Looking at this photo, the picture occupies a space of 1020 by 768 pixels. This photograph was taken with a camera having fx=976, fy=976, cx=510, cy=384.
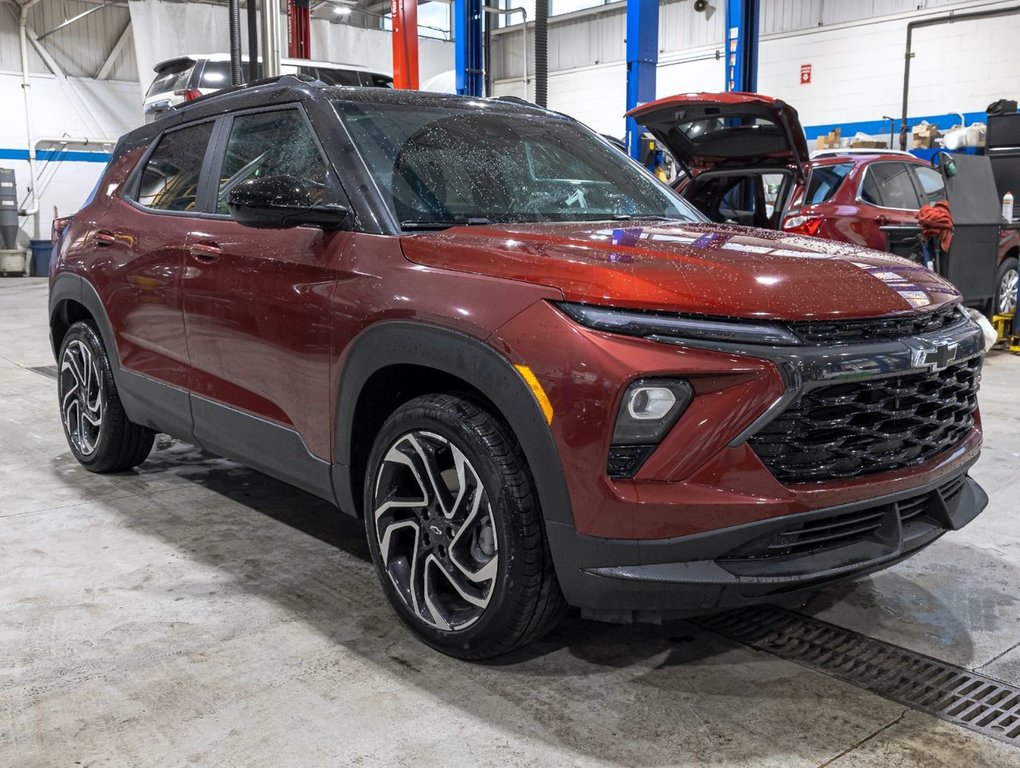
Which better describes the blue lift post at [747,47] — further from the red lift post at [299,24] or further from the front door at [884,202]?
the red lift post at [299,24]

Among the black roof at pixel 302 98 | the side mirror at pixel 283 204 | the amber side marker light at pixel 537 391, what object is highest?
the black roof at pixel 302 98

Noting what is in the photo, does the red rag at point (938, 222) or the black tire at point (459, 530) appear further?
the red rag at point (938, 222)

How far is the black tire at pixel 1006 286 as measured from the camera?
27.6ft

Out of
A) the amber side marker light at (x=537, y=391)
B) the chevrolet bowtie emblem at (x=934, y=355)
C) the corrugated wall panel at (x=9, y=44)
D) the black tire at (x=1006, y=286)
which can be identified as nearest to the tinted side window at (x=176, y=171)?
the amber side marker light at (x=537, y=391)

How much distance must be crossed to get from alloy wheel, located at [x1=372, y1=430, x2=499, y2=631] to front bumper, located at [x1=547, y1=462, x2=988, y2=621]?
0.28 metres

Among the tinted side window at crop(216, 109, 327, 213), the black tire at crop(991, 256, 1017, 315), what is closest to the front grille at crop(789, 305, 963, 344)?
the tinted side window at crop(216, 109, 327, 213)

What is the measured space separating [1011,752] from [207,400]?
253 cm

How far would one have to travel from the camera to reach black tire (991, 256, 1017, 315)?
8.40 meters

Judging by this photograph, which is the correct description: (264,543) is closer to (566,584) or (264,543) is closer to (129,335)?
(129,335)

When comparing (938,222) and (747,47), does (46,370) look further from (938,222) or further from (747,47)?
(747,47)

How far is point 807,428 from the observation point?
81.6 inches

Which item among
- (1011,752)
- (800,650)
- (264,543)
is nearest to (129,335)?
(264,543)

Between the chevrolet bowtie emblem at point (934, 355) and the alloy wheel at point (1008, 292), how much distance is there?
23.0 ft

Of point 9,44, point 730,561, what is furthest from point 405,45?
point 9,44
